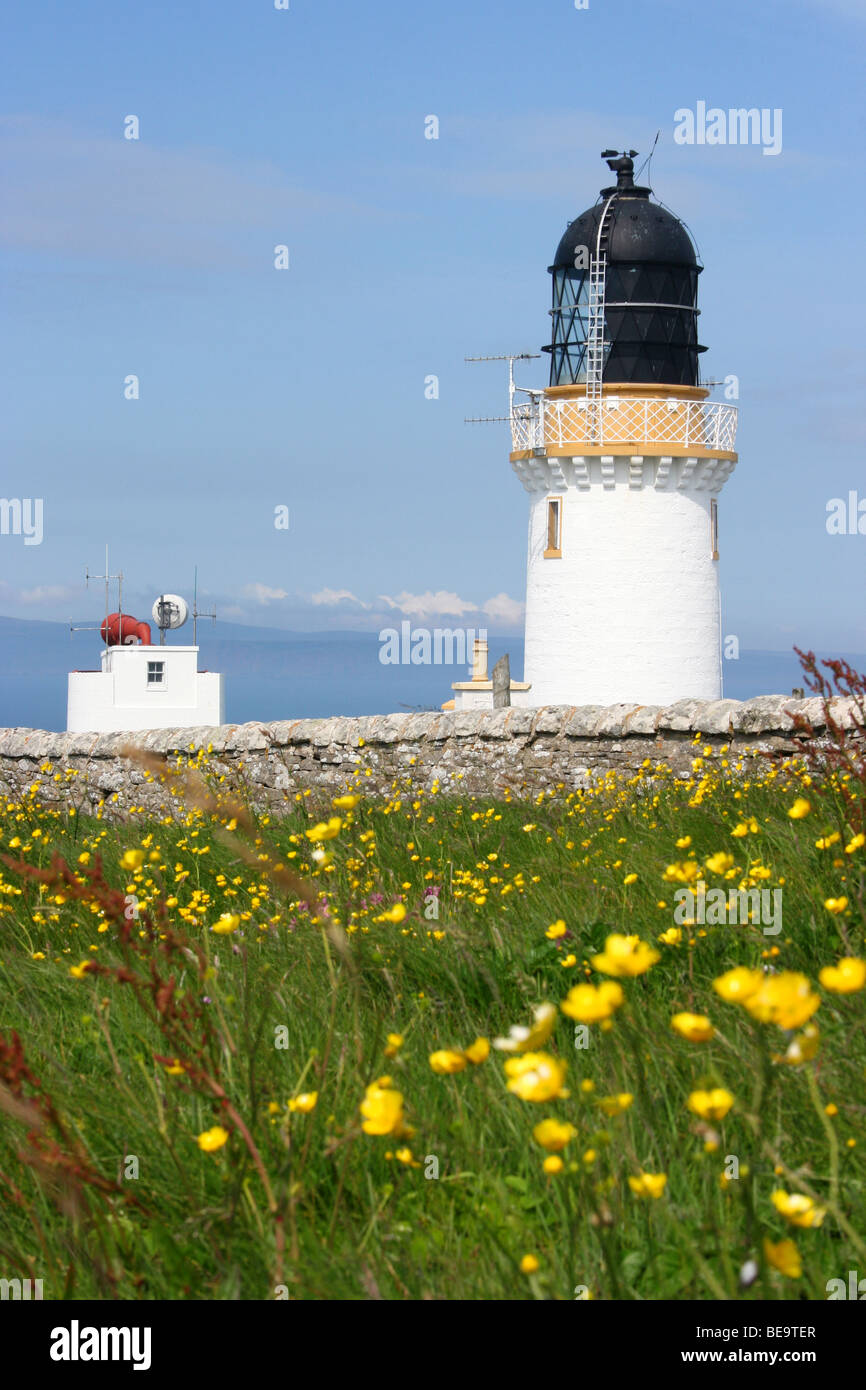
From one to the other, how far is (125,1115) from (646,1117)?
1.35 metres

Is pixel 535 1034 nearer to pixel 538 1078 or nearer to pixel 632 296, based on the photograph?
pixel 538 1078

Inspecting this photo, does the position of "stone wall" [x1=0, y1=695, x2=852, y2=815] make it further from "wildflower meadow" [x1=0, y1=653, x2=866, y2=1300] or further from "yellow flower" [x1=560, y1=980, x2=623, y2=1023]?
"yellow flower" [x1=560, y1=980, x2=623, y2=1023]

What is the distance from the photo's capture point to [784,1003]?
172cm

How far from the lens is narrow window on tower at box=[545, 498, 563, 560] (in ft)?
87.6

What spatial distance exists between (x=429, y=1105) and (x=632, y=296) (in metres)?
26.0

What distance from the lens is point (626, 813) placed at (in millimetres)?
7578

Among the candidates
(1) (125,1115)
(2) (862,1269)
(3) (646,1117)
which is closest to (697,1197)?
(3) (646,1117)

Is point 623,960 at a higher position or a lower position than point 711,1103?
higher

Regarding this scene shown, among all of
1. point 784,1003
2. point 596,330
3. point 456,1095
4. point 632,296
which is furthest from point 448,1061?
point 632,296

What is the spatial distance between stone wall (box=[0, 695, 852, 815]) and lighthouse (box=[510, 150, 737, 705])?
1425cm

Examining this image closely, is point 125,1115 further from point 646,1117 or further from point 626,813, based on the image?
point 626,813

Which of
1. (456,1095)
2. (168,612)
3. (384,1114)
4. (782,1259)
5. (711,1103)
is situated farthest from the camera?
(168,612)

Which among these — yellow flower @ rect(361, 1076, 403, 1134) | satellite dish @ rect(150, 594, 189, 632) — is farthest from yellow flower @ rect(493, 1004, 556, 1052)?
satellite dish @ rect(150, 594, 189, 632)
